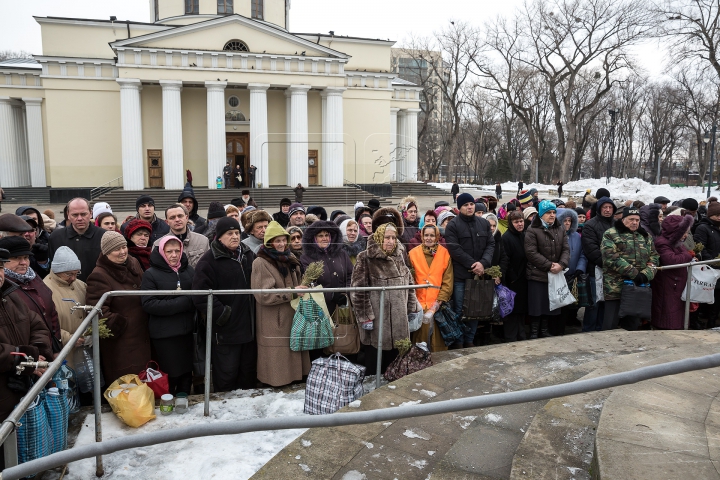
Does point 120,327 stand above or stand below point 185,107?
below

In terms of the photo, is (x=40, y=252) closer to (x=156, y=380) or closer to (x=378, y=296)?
(x=156, y=380)

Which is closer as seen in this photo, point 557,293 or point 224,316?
point 224,316

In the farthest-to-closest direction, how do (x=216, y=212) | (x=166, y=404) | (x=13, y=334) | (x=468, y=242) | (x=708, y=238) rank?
(x=216, y=212)
(x=708, y=238)
(x=468, y=242)
(x=166, y=404)
(x=13, y=334)

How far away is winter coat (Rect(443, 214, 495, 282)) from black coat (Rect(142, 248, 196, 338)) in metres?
3.26

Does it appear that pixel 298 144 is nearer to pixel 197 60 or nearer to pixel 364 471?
pixel 197 60

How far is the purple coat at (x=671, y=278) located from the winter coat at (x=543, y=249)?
1436 mm

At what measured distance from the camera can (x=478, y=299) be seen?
21.6ft

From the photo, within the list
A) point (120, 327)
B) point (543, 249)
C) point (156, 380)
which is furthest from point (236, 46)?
point (156, 380)

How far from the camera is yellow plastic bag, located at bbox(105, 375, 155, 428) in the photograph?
4430 mm

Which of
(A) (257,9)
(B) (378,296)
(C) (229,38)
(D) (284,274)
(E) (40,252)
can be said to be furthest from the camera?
(A) (257,9)

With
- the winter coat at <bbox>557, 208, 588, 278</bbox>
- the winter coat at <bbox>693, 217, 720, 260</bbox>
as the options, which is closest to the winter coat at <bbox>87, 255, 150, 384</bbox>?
the winter coat at <bbox>557, 208, 588, 278</bbox>

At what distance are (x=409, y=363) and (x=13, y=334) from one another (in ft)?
11.4

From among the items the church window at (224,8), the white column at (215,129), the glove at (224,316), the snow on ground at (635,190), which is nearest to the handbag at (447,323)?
the glove at (224,316)

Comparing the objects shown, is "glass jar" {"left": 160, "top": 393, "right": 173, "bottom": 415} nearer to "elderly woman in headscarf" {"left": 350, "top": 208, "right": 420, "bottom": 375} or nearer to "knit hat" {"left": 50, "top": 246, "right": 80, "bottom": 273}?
"knit hat" {"left": 50, "top": 246, "right": 80, "bottom": 273}
